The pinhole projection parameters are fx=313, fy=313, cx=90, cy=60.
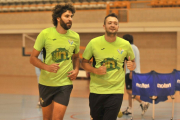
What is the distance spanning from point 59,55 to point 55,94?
0.52 m

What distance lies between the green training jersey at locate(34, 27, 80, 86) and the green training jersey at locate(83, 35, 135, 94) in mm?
277

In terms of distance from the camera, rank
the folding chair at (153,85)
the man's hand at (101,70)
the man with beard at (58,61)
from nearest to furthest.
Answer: the man's hand at (101,70) → the man with beard at (58,61) → the folding chair at (153,85)

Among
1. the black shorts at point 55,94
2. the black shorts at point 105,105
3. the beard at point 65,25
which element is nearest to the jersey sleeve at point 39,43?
the beard at point 65,25

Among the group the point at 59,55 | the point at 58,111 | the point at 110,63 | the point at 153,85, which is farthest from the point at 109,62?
the point at 153,85

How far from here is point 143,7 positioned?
19.5 meters

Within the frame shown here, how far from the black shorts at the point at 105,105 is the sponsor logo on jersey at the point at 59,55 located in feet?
2.00

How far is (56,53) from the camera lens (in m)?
4.04

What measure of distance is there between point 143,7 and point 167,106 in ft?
38.6

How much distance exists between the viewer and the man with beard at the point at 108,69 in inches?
154

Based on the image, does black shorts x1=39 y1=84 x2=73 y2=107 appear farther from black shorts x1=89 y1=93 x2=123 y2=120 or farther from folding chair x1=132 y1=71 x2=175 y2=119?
folding chair x1=132 y1=71 x2=175 y2=119

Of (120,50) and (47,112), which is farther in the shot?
(47,112)

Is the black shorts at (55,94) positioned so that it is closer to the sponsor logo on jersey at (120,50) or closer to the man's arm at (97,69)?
the man's arm at (97,69)

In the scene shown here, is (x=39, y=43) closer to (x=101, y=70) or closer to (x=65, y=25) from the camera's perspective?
(x=65, y=25)

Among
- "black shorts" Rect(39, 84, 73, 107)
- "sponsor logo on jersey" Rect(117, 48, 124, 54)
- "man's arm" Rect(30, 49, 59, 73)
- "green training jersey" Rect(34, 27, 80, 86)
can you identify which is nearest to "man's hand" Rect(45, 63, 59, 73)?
"man's arm" Rect(30, 49, 59, 73)
